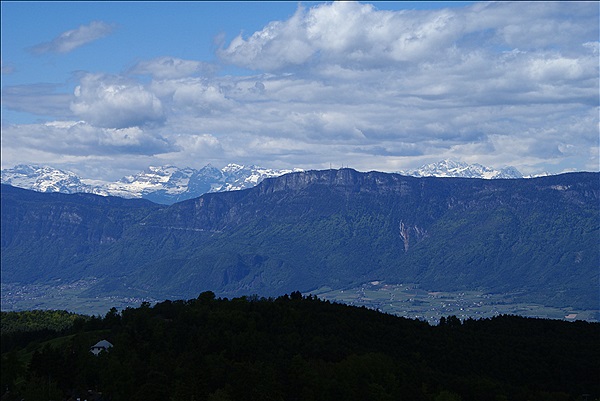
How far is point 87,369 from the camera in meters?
188

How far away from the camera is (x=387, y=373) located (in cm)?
18862

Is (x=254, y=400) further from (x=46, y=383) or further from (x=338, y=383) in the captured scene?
(x=46, y=383)

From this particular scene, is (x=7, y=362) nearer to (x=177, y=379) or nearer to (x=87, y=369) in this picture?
(x=87, y=369)

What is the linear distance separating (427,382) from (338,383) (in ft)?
74.2

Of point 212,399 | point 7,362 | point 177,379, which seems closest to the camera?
point 212,399

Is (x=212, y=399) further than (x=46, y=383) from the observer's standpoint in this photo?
No

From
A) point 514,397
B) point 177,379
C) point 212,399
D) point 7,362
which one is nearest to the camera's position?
point 212,399

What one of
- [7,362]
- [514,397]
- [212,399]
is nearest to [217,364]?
[212,399]

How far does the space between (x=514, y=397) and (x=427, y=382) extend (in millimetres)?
19837

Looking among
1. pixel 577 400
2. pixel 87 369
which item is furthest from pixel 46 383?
pixel 577 400

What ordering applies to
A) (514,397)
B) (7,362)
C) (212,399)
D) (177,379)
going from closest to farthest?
(212,399) → (177,379) → (7,362) → (514,397)

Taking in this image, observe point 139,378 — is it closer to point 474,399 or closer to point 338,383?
point 338,383

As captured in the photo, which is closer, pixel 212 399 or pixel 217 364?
pixel 212 399

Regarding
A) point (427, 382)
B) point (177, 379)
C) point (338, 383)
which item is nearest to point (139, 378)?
point (177, 379)
